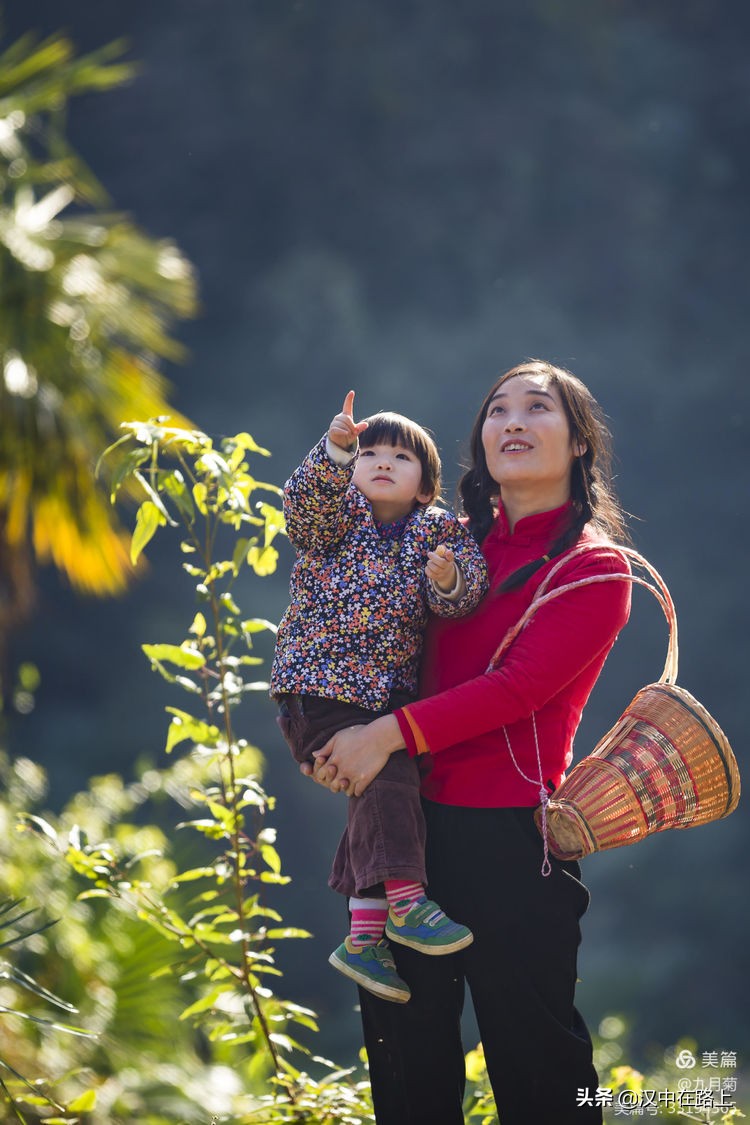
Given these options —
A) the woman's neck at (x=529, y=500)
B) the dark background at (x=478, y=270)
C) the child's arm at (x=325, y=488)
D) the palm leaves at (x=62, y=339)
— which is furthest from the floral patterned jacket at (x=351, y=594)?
the dark background at (x=478, y=270)

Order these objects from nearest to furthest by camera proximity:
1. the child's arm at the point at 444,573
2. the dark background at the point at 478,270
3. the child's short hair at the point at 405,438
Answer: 1. the child's arm at the point at 444,573
2. the child's short hair at the point at 405,438
3. the dark background at the point at 478,270

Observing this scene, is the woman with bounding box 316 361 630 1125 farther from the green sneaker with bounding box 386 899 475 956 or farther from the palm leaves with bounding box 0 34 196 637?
the palm leaves with bounding box 0 34 196 637

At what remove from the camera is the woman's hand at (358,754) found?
6.68 feet

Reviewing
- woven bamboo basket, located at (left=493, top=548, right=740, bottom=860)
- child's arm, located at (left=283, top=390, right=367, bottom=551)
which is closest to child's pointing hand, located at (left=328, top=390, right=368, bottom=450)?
child's arm, located at (left=283, top=390, right=367, bottom=551)

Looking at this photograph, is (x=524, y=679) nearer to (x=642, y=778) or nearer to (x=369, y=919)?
(x=642, y=778)

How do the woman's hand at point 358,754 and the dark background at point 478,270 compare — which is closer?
the woman's hand at point 358,754

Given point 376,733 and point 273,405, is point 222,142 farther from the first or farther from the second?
point 376,733

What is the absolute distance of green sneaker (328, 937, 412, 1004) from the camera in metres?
2.01

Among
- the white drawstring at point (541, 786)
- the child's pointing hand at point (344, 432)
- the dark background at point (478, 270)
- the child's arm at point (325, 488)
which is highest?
the dark background at point (478, 270)

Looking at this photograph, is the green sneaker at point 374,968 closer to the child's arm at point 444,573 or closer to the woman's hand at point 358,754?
the woman's hand at point 358,754

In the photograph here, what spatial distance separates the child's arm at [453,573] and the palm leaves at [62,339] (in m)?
2.45

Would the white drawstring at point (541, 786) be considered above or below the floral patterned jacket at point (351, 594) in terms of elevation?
below

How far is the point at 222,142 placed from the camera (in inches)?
553

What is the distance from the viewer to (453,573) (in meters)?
2.11
